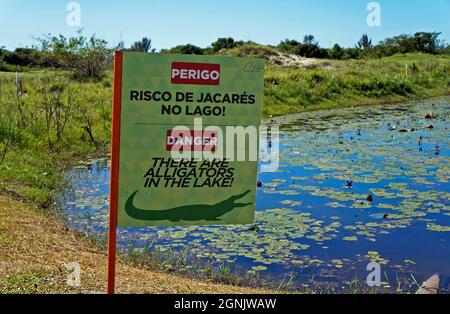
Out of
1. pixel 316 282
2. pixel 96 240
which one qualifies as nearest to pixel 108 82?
pixel 96 240

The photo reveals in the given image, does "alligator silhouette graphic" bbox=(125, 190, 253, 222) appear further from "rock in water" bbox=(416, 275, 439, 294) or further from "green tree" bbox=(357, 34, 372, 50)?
"green tree" bbox=(357, 34, 372, 50)

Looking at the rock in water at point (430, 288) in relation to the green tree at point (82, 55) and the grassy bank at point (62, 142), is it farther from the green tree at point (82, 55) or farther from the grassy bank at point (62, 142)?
the green tree at point (82, 55)

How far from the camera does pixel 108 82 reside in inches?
727

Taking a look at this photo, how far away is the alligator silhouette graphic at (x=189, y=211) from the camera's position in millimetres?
3373

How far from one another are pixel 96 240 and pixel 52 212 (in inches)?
49.4

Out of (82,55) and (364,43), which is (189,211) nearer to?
(82,55)

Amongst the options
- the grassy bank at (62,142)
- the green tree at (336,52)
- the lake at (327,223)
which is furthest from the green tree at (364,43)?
the lake at (327,223)

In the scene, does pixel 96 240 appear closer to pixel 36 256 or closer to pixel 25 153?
pixel 36 256

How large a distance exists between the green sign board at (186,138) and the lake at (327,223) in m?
1.43

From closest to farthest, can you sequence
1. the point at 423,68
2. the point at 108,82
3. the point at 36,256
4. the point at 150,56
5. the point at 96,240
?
the point at 150,56 < the point at 36,256 < the point at 96,240 < the point at 108,82 < the point at 423,68

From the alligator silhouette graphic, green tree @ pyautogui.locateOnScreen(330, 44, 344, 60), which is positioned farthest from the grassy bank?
green tree @ pyautogui.locateOnScreen(330, 44, 344, 60)

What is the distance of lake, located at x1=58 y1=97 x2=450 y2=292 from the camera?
4.84m

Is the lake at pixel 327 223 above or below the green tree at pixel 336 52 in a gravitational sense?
below

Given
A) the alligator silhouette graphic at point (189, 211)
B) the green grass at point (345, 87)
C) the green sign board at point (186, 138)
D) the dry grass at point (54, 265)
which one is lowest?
the dry grass at point (54, 265)
